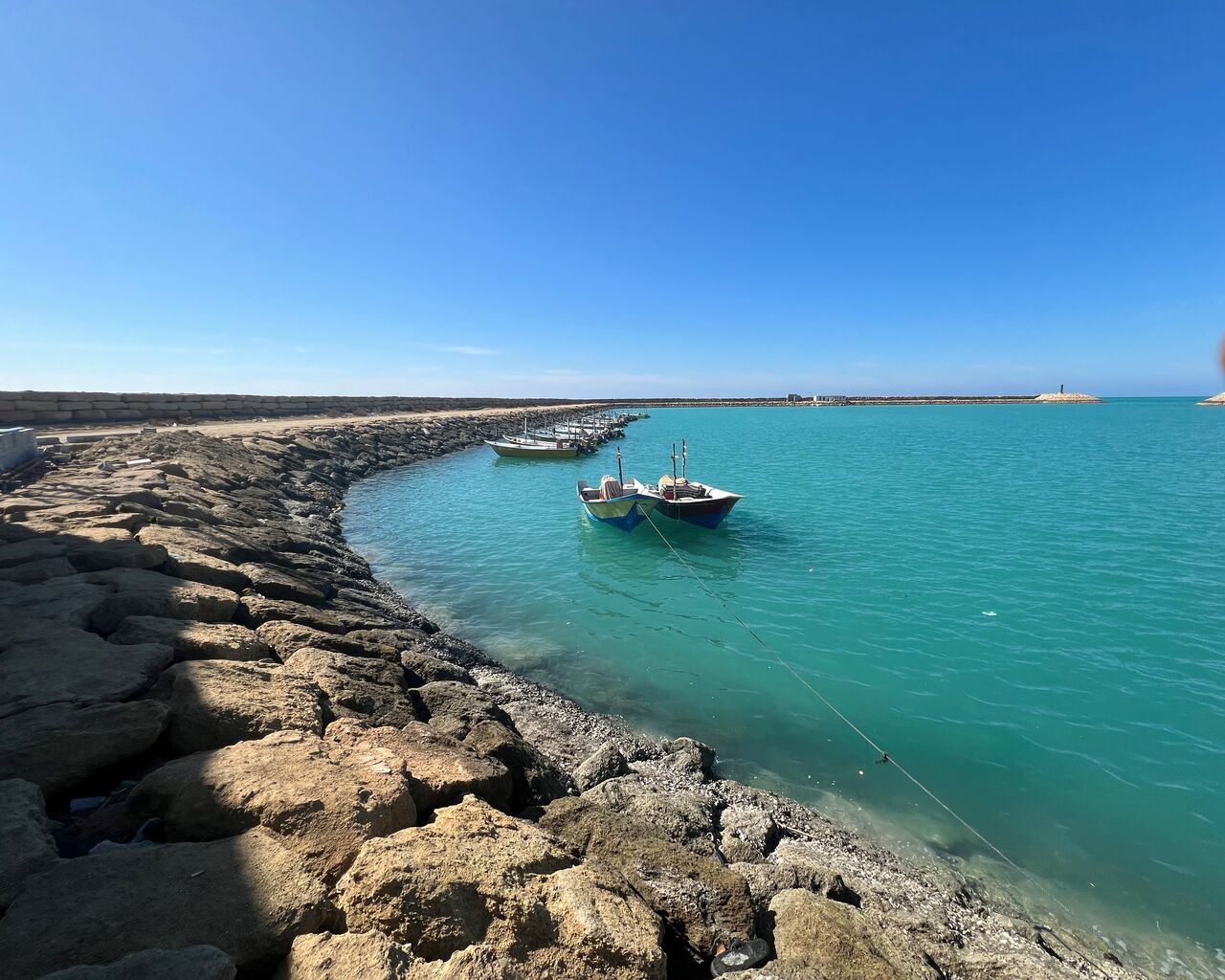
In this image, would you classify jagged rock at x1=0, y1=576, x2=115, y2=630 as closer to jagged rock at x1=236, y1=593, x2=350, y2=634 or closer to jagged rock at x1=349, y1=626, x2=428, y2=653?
jagged rock at x1=236, y1=593, x2=350, y2=634

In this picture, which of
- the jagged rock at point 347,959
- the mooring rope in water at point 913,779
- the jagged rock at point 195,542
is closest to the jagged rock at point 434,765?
the jagged rock at point 347,959

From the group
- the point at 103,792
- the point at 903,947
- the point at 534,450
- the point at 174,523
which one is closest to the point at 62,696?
the point at 103,792

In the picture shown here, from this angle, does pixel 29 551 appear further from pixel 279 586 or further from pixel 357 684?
pixel 357 684

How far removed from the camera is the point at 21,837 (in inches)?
114

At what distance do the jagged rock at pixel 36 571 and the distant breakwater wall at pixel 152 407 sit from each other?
81.4 feet

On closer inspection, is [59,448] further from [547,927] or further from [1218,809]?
[1218,809]

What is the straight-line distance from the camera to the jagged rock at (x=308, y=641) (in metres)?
6.37

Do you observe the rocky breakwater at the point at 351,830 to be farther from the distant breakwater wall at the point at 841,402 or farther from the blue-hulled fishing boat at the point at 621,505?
the distant breakwater wall at the point at 841,402

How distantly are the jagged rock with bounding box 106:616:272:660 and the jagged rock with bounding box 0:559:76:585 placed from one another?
2.22m

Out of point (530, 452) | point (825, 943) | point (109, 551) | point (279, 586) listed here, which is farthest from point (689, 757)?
point (530, 452)

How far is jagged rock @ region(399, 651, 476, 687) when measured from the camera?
23.4ft

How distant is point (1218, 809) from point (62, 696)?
11.8m

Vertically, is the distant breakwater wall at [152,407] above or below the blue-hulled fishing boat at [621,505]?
above

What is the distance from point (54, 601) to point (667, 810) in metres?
6.84
